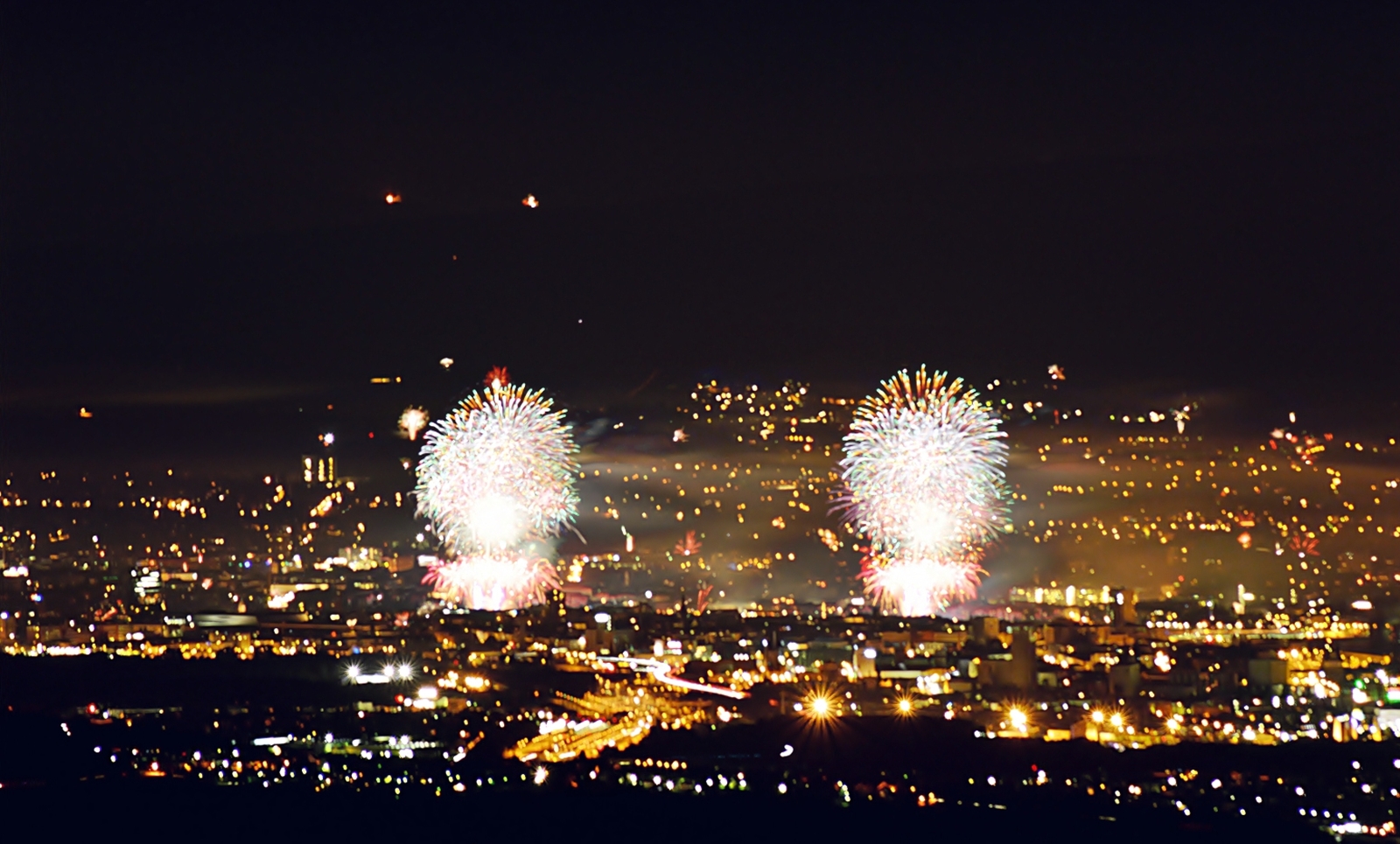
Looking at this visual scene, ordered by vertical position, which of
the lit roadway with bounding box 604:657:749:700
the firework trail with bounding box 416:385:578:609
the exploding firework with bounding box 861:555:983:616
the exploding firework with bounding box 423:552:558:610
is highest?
the firework trail with bounding box 416:385:578:609

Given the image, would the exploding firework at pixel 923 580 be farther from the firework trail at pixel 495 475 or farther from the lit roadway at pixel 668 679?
the firework trail at pixel 495 475

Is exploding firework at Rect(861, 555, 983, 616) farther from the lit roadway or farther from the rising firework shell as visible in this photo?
the rising firework shell

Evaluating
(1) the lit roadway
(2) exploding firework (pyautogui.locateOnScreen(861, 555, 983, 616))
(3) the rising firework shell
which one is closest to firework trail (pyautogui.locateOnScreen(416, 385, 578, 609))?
(3) the rising firework shell

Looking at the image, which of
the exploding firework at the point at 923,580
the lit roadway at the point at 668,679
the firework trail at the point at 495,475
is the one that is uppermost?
the firework trail at the point at 495,475

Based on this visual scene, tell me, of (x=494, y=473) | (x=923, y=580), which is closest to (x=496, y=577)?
(x=494, y=473)

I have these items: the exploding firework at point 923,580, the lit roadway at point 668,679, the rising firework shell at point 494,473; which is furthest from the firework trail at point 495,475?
the exploding firework at point 923,580

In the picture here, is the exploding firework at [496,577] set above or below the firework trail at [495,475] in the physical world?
below
